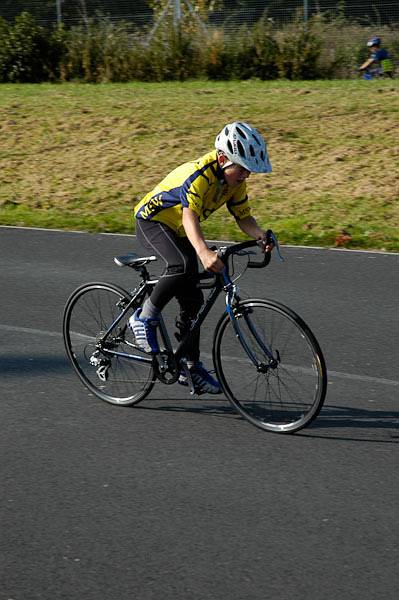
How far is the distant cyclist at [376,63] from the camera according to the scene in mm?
21703

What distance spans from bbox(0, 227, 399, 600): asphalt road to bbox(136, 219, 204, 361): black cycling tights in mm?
786

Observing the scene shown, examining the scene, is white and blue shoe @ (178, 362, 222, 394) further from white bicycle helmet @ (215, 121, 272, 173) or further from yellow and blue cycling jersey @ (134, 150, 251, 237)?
white bicycle helmet @ (215, 121, 272, 173)

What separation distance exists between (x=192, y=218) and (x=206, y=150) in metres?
10.5

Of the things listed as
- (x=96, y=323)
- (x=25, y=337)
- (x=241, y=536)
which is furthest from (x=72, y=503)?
(x=25, y=337)

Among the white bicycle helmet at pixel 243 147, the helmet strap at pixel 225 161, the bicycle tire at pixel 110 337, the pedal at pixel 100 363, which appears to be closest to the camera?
the white bicycle helmet at pixel 243 147

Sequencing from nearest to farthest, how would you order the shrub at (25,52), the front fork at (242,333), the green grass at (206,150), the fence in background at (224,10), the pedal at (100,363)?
the front fork at (242,333) → the pedal at (100,363) → the green grass at (206,150) → the fence in background at (224,10) → the shrub at (25,52)

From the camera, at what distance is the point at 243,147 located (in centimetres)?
625

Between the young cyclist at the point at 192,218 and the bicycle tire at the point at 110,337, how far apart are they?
214 mm

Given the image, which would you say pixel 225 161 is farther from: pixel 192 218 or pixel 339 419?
pixel 339 419

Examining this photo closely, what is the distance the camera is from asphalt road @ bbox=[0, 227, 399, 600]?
488cm

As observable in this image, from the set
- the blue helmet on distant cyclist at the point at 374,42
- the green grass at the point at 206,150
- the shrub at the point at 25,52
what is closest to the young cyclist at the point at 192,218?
the green grass at the point at 206,150

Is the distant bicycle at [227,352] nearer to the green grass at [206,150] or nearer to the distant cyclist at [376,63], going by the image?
the green grass at [206,150]

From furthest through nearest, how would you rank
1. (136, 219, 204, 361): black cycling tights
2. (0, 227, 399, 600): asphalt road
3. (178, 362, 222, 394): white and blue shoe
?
1. (178, 362, 222, 394): white and blue shoe
2. (136, 219, 204, 361): black cycling tights
3. (0, 227, 399, 600): asphalt road

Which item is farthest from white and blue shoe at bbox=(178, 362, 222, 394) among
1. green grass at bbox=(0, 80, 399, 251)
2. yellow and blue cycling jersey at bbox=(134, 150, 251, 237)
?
green grass at bbox=(0, 80, 399, 251)
